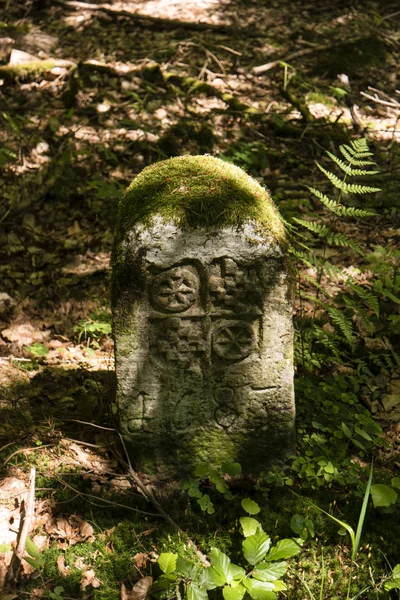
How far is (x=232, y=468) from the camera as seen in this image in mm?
3154

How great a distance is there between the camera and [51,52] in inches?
310

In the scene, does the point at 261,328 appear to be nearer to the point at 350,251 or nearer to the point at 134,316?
the point at 134,316

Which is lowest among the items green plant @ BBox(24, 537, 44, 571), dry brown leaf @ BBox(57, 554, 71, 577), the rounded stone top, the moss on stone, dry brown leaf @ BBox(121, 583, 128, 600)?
dry brown leaf @ BBox(121, 583, 128, 600)

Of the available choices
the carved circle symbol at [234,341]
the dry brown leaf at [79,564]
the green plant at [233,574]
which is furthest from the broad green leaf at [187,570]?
the carved circle symbol at [234,341]

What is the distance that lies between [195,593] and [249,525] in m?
0.46

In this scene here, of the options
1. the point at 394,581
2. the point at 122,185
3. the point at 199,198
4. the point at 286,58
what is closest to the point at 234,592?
the point at 394,581

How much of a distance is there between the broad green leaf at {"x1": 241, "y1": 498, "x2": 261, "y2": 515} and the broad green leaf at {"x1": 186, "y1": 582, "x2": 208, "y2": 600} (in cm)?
51

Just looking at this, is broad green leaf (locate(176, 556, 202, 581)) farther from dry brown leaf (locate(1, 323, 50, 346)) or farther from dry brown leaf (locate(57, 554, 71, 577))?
dry brown leaf (locate(1, 323, 50, 346))

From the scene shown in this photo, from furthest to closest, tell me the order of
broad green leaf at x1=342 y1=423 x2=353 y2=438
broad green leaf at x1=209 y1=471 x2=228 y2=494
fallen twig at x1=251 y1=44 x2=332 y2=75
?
fallen twig at x1=251 y1=44 x2=332 y2=75
broad green leaf at x1=342 y1=423 x2=353 y2=438
broad green leaf at x1=209 y1=471 x2=228 y2=494

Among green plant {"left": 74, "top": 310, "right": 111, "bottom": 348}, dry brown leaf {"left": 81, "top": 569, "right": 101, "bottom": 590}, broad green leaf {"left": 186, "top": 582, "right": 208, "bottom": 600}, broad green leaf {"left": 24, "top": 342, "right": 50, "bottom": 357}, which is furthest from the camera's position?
green plant {"left": 74, "top": 310, "right": 111, "bottom": 348}

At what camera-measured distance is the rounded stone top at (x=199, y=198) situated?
2820 millimetres

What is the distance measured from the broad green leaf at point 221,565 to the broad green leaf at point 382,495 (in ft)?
2.76

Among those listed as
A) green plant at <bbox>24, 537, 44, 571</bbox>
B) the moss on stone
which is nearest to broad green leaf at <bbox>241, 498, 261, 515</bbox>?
green plant at <bbox>24, 537, 44, 571</bbox>

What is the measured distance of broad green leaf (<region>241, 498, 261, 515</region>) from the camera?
9.56ft
